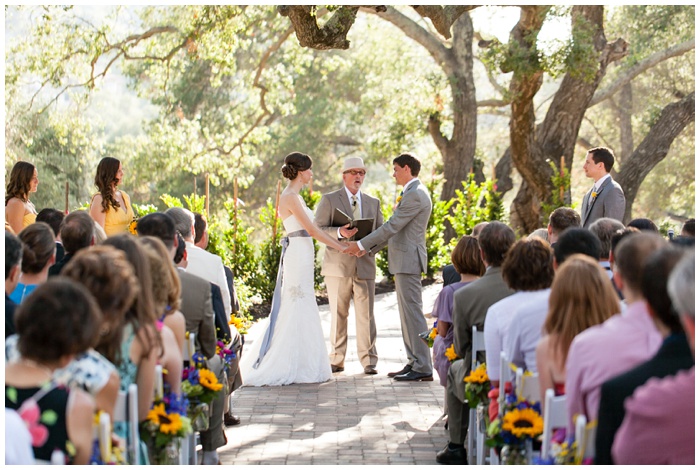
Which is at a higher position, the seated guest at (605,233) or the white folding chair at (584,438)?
the seated guest at (605,233)

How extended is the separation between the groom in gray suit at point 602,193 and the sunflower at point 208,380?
13.2 ft

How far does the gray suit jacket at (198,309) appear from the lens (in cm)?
469

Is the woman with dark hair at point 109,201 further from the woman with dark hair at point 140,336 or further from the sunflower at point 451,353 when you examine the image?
the woman with dark hair at point 140,336

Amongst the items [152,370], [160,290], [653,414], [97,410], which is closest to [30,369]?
[97,410]

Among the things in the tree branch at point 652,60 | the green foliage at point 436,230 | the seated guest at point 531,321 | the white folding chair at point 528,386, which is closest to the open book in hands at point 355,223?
the seated guest at point 531,321

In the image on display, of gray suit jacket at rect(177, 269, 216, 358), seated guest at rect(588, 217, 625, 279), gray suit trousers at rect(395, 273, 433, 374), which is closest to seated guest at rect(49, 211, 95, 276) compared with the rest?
gray suit jacket at rect(177, 269, 216, 358)

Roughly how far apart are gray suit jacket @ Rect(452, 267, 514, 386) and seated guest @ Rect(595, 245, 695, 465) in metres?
2.22

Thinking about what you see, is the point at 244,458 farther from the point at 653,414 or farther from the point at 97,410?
the point at 653,414

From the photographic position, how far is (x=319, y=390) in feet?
23.6

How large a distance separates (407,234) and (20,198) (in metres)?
3.12

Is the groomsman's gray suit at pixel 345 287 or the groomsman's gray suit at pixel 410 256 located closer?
the groomsman's gray suit at pixel 410 256

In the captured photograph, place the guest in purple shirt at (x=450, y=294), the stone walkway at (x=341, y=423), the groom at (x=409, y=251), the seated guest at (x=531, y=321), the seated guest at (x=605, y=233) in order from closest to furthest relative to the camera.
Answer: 1. the seated guest at (x=531, y=321)
2. the seated guest at (x=605, y=233)
3. the stone walkway at (x=341, y=423)
4. the guest in purple shirt at (x=450, y=294)
5. the groom at (x=409, y=251)

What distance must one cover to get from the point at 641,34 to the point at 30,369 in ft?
70.8

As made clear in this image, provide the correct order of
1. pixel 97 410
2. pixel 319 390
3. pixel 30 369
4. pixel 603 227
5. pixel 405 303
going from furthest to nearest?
pixel 405 303 → pixel 319 390 → pixel 603 227 → pixel 97 410 → pixel 30 369
